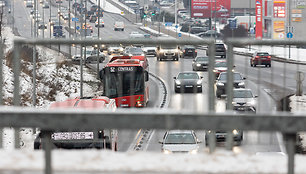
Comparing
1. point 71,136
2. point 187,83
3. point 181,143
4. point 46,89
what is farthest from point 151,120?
point 46,89

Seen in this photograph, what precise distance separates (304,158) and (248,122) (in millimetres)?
1727

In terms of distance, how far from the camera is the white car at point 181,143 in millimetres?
22103

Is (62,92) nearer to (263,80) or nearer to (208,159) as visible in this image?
(263,80)

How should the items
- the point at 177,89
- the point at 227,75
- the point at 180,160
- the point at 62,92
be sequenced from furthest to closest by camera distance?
the point at 62,92 → the point at 177,89 → the point at 227,75 → the point at 180,160

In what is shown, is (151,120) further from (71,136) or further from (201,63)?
(71,136)

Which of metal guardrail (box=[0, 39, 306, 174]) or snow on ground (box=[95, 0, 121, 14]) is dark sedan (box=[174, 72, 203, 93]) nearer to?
metal guardrail (box=[0, 39, 306, 174])

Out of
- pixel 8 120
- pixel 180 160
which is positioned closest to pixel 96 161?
pixel 180 160

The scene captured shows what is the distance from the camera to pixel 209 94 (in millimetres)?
7570

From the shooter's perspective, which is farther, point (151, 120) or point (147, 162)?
point (147, 162)

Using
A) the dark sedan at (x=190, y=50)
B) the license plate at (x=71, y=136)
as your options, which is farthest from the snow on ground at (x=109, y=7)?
the dark sedan at (x=190, y=50)

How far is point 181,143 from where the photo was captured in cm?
2300

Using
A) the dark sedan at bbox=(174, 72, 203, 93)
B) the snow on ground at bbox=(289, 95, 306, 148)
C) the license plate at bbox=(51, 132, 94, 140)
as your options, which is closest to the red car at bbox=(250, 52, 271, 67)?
the snow on ground at bbox=(289, 95, 306, 148)

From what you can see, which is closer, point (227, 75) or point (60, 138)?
point (227, 75)

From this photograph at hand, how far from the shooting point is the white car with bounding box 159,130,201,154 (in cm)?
2210
